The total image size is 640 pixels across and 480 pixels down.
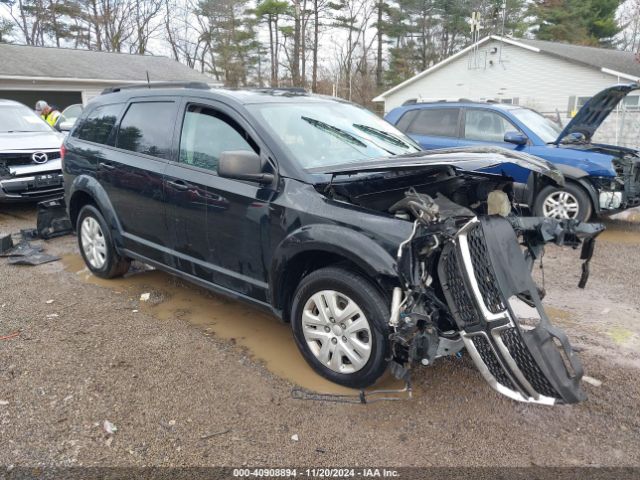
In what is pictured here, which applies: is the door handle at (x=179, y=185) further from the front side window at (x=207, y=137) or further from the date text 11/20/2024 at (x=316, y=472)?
the date text 11/20/2024 at (x=316, y=472)

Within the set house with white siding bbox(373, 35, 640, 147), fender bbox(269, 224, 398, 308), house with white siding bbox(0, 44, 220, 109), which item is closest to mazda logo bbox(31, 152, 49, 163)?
fender bbox(269, 224, 398, 308)

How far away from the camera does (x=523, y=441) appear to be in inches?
111

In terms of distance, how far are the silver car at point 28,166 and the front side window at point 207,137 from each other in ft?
16.9

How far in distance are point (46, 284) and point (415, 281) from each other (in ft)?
13.6

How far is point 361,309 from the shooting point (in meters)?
3.05

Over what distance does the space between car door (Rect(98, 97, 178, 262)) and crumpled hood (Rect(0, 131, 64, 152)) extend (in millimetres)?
4400

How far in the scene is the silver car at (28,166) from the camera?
7986 mm

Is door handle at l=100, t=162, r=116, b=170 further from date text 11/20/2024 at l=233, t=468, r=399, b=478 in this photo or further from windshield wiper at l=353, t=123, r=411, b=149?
date text 11/20/2024 at l=233, t=468, r=399, b=478

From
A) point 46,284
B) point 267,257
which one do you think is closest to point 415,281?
point 267,257

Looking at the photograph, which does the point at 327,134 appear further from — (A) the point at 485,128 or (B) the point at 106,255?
(A) the point at 485,128

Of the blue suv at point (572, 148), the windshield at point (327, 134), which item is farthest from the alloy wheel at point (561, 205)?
the windshield at point (327, 134)

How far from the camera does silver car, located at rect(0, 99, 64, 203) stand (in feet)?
26.2

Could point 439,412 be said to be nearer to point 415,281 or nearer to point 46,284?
point 415,281

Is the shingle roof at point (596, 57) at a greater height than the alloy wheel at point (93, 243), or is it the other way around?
the shingle roof at point (596, 57)
